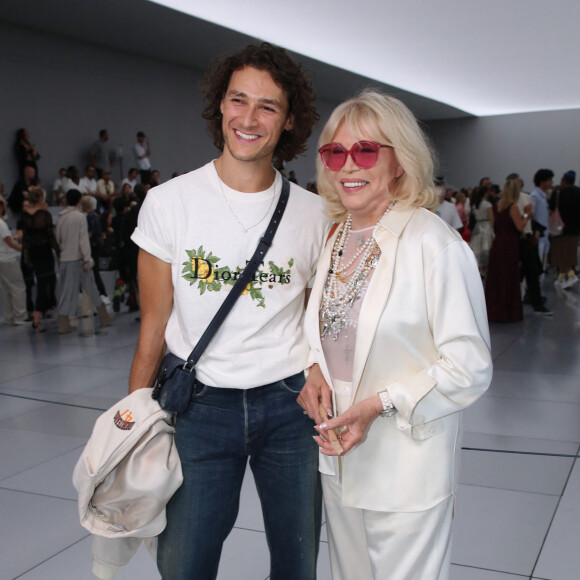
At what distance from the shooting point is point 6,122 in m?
13.4

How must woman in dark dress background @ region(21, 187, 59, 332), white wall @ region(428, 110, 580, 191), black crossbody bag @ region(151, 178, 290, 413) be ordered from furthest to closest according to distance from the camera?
white wall @ region(428, 110, 580, 191), woman in dark dress background @ region(21, 187, 59, 332), black crossbody bag @ region(151, 178, 290, 413)

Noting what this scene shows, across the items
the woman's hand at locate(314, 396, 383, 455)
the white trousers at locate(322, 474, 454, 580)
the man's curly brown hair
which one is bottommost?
the white trousers at locate(322, 474, 454, 580)

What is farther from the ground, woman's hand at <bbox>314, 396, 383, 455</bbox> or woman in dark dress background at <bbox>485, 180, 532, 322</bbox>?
woman's hand at <bbox>314, 396, 383, 455</bbox>

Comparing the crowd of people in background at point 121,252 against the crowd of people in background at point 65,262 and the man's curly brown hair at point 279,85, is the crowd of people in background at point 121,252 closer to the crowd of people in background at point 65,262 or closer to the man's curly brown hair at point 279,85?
the crowd of people in background at point 65,262

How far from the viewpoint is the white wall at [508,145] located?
26969 mm

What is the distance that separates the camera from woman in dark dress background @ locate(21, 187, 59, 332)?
8.66 meters

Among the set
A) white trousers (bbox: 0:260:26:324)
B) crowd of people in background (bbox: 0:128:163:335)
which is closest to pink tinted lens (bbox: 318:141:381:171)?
crowd of people in background (bbox: 0:128:163:335)

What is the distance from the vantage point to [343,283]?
1901 mm

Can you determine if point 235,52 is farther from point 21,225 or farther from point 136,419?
point 21,225

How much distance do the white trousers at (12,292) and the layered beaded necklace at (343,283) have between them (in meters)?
7.82

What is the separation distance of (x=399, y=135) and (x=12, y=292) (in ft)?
26.9

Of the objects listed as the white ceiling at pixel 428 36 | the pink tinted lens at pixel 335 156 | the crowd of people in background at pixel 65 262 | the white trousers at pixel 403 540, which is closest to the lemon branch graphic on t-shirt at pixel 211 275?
the pink tinted lens at pixel 335 156

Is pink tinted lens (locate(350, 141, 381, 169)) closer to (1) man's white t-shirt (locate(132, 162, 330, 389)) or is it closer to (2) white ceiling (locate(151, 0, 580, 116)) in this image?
(1) man's white t-shirt (locate(132, 162, 330, 389))

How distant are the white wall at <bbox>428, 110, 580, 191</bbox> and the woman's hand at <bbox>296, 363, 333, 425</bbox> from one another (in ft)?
82.3
